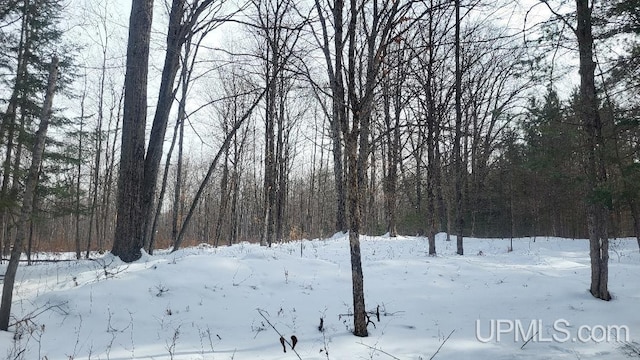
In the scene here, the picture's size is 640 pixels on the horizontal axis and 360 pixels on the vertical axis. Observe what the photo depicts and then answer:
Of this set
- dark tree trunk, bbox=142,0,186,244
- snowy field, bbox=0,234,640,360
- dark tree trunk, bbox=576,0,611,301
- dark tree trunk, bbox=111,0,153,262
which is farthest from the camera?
dark tree trunk, bbox=142,0,186,244

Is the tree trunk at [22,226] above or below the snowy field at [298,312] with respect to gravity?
above

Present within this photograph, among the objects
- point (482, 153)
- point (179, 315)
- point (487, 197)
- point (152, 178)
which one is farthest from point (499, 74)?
point (179, 315)

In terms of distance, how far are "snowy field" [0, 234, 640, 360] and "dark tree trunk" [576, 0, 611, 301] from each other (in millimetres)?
496

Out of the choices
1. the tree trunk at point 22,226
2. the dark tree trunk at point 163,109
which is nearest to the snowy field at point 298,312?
the tree trunk at point 22,226

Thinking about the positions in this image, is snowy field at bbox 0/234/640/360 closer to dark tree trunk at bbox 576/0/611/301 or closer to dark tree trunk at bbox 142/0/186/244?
dark tree trunk at bbox 576/0/611/301

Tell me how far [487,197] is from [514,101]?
634 cm

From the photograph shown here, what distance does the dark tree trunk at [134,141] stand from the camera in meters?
7.22

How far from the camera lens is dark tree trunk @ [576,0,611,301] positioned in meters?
6.47

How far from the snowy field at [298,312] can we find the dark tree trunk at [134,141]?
49cm

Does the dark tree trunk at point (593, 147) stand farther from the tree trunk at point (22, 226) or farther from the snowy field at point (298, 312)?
the tree trunk at point (22, 226)

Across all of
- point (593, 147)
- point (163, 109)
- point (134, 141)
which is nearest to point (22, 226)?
point (134, 141)

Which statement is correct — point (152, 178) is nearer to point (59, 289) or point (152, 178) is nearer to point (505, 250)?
point (59, 289)

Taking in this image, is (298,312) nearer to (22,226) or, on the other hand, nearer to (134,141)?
(22,226)

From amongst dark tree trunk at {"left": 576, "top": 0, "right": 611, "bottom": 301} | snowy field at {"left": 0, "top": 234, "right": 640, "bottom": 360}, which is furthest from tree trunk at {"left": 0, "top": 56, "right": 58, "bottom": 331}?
dark tree trunk at {"left": 576, "top": 0, "right": 611, "bottom": 301}
